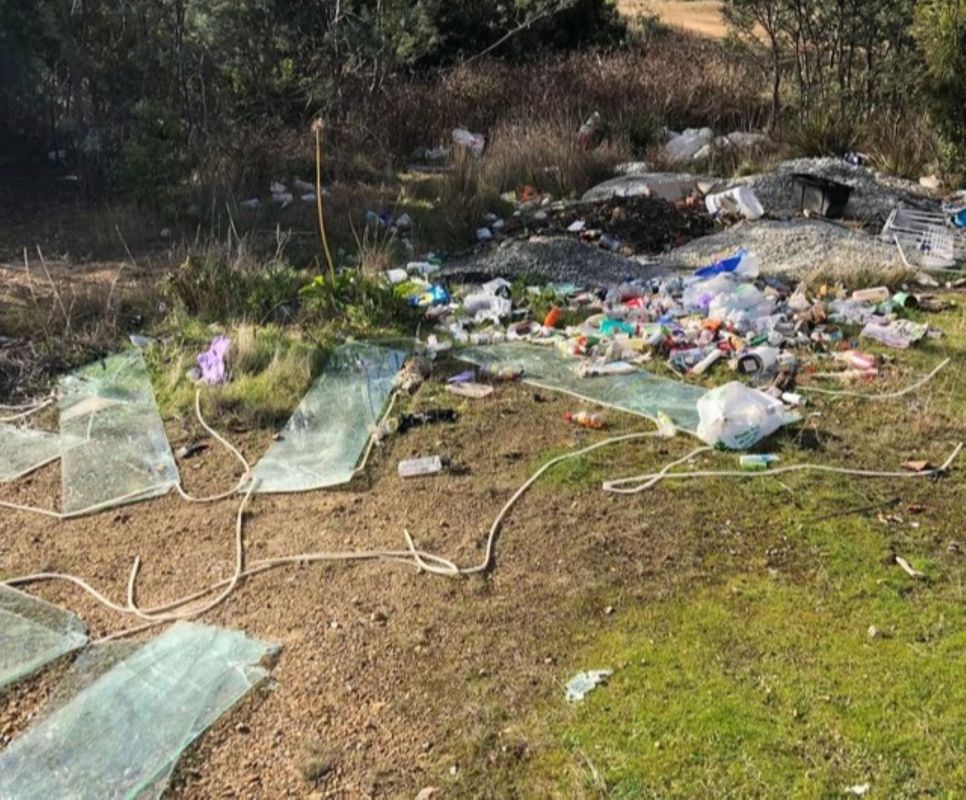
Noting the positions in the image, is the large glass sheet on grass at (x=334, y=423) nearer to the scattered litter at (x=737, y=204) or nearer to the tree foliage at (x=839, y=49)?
the scattered litter at (x=737, y=204)

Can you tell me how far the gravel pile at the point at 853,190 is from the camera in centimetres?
748

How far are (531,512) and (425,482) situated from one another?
50 cm

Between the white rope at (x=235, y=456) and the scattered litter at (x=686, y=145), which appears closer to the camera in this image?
the white rope at (x=235, y=456)

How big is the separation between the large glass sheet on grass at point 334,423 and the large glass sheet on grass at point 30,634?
95 centimetres

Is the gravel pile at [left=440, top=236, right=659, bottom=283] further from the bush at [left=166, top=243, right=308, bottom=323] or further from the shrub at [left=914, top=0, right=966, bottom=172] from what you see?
the shrub at [left=914, top=0, right=966, bottom=172]

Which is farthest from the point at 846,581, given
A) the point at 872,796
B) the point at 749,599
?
the point at 872,796

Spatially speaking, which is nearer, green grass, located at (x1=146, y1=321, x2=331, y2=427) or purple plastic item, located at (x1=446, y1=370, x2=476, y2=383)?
green grass, located at (x1=146, y1=321, x2=331, y2=427)

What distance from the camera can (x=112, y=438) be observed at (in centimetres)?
423

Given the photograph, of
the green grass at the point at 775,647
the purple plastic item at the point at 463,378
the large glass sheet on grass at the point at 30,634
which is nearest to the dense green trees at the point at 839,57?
the purple plastic item at the point at 463,378

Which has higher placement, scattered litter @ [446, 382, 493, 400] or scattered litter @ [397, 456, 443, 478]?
scattered litter @ [397, 456, 443, 478]

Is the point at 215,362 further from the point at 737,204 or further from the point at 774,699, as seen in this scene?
the point at 737,204

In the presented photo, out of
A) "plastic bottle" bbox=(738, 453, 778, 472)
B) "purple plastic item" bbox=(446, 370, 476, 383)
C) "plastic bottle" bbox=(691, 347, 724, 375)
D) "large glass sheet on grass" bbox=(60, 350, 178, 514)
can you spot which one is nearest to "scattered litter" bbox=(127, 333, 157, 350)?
"large glass sheet on grass" bbox=(60, 350, 178, 514)

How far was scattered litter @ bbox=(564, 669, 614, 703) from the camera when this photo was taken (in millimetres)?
2623

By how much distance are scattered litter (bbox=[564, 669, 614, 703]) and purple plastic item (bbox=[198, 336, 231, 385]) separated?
8.67 ft
